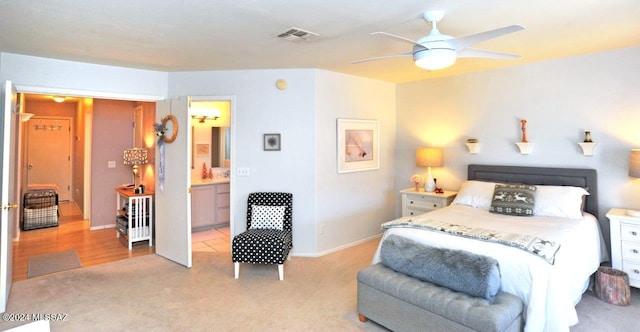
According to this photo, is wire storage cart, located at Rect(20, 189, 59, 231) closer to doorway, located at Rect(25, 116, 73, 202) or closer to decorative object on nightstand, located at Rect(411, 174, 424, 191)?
doorway, located at Rect(25, 116, 73, 202)

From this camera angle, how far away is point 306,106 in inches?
175

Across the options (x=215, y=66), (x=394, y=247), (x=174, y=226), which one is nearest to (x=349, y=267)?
(x=394, y=247)

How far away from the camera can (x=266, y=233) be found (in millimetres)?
3891

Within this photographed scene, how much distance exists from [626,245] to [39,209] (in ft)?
27.2

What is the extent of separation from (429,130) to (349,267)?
8.23ft

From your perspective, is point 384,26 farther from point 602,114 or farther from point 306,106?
point 602,114

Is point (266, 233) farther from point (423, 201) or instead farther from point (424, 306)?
point (423, 201)

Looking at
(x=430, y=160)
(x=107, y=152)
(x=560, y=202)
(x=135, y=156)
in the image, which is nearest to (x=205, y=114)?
(x=135, y=156)

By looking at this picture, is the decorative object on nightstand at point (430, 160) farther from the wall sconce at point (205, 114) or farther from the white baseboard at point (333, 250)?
the wall sconce at point (205, 114)

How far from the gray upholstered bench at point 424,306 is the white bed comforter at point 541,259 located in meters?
0.12

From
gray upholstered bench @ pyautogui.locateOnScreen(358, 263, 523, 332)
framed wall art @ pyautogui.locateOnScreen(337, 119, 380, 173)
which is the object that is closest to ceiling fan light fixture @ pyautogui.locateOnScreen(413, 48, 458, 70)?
gray upholstered bench @ pyautogui.locateOnScreen(358, 263, 523, 332)

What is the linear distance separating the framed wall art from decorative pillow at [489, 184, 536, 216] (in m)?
1.89

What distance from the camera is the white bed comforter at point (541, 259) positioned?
2289mm

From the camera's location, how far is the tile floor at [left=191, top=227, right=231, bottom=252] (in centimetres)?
489
